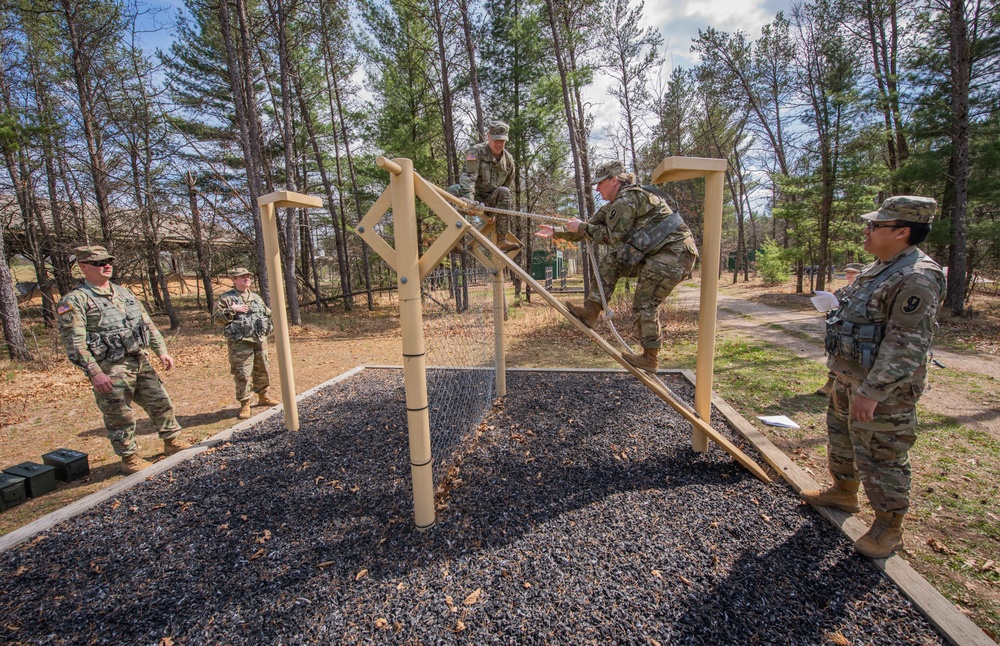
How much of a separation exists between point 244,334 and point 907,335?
5415 millimetres

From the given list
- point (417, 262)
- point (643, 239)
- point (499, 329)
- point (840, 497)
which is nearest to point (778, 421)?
point (840, 497)

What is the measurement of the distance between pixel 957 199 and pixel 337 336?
1449 centimetres

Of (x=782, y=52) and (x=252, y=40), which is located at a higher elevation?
(x=782, y=52)

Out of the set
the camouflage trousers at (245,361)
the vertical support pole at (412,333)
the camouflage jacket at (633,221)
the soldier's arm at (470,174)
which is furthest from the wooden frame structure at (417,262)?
the camouflage trousers at (245,361)

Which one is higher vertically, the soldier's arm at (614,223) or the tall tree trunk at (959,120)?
the tall tree trunk at (959,120)

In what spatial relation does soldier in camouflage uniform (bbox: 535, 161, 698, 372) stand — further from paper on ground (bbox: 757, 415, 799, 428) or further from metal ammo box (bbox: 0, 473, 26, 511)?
metal ammo box (bbox: 0, 473, 26, 511)

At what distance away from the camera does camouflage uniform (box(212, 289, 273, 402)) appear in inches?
180

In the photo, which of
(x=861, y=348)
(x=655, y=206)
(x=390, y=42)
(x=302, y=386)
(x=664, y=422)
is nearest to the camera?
(x=861, y=348)

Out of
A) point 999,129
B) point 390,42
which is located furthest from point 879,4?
point 390,42

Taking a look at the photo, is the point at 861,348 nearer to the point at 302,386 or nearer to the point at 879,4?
the point at 302,386

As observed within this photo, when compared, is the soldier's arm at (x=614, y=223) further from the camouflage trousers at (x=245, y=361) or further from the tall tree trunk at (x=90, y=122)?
the tall tree trunk at (x=90, y=122)

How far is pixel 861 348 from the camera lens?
2.10m

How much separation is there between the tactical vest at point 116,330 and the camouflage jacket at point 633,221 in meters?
3.82

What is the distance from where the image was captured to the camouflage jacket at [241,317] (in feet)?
14.9
